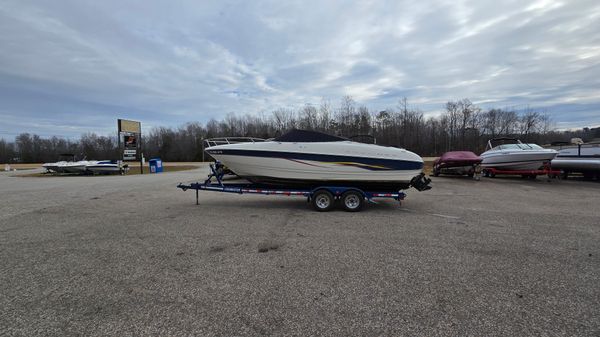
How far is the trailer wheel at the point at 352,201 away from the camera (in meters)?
6.67

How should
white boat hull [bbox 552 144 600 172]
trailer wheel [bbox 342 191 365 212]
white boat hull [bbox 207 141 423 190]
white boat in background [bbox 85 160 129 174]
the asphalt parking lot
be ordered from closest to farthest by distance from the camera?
the asphalt parking lot, trailer wheel [bbox 342 191 365 212], white boat hull [bbox 207 141 423 190], white boat hull [bbox 552 144 600 172], white boat in background [bbox 85 160 129 174]

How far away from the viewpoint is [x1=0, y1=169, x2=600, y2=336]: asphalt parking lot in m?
2.34

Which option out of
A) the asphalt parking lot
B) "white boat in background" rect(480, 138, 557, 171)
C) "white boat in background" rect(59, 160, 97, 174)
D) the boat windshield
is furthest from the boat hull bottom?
"white boat in background" rect(59, 160, 97, 174)

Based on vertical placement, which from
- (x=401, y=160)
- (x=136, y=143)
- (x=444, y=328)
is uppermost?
(x=136, y=143)

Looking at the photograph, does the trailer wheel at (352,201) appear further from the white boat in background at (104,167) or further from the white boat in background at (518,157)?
the white boat in background at (104,167)

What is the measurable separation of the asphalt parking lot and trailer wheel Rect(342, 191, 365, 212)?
0.49 m

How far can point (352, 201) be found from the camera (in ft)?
22.1

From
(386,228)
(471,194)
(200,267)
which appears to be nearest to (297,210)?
(386,228)

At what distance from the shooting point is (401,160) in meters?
6.85

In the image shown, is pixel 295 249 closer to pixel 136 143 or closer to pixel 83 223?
pixel 83 223

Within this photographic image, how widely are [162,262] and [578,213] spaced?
858 cm

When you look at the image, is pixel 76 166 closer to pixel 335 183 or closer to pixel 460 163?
pixel 335 183

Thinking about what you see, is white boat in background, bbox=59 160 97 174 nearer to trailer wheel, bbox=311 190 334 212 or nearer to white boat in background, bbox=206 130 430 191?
white boat in background, bbox=206 130 430 191

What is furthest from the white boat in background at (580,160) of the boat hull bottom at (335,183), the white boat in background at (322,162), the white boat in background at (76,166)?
the white boat in background at (76,166)
